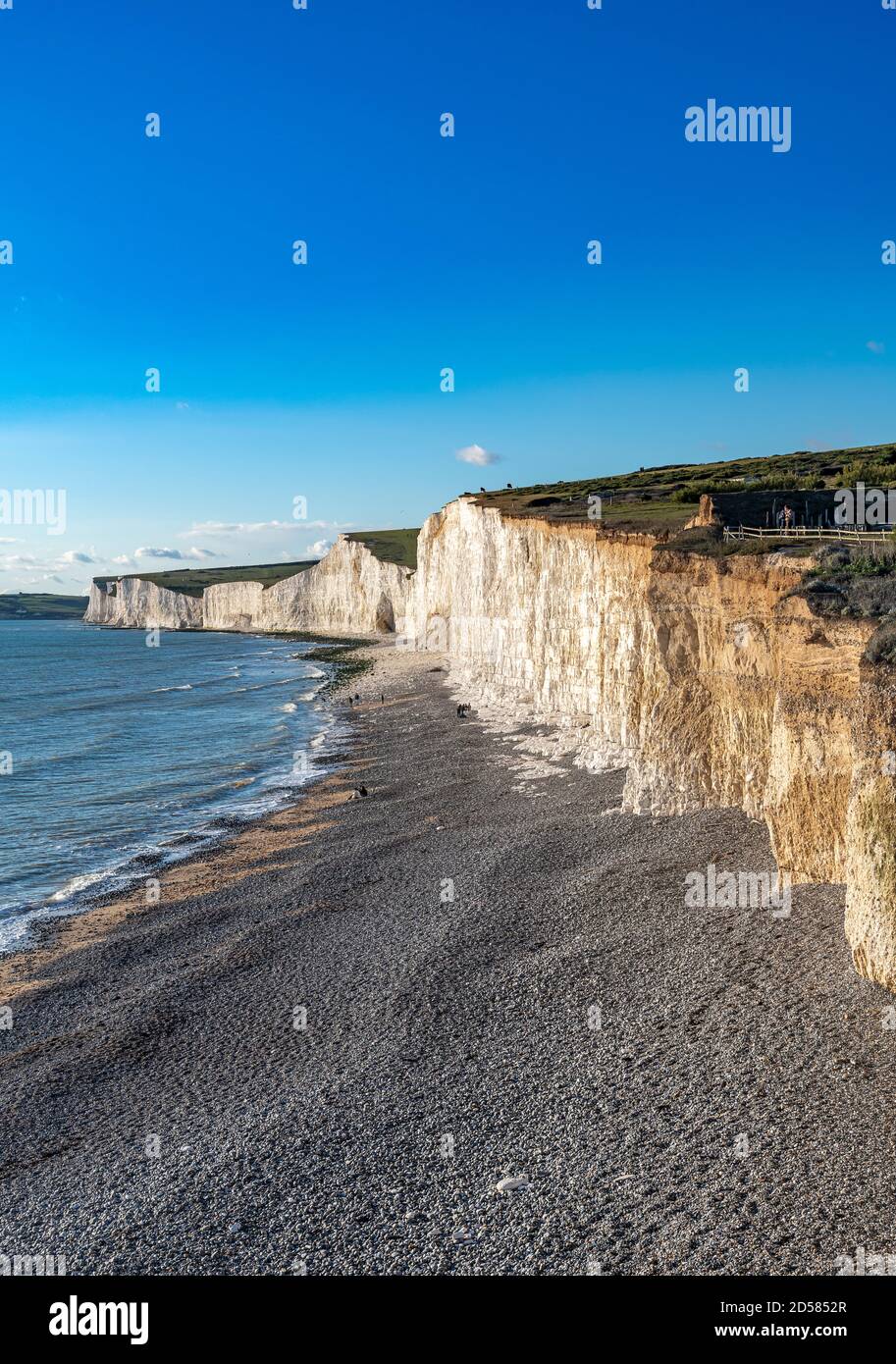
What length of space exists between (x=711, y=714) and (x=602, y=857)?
4.07 meters

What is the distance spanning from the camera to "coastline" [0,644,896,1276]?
26.5 ft

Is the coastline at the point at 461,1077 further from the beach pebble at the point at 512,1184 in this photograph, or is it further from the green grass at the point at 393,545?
the green grass at the point at 393,545

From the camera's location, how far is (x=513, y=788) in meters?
25.1

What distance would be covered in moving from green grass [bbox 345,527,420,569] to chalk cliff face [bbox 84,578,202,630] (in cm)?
3529

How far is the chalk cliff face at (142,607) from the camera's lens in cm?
15035

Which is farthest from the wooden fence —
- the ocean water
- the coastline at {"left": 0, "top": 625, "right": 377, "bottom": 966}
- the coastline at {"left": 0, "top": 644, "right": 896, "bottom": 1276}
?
the ocean water

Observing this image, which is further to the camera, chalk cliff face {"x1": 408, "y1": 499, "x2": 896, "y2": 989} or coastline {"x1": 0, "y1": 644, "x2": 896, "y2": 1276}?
chalk cliff face {"x1": 408, "y1": 499, "x2": 896, "y2": 989}

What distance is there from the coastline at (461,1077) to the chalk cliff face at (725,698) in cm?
102

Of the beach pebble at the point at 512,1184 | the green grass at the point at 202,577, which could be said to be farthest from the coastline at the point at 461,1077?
the green grass at the point at 202,577

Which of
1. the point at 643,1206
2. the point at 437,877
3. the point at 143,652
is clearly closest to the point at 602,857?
the point at 437,877

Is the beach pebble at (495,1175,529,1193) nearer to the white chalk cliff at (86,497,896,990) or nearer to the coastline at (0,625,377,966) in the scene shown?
the white chalk cliff at (86,497,896,990)

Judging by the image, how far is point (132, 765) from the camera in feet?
115

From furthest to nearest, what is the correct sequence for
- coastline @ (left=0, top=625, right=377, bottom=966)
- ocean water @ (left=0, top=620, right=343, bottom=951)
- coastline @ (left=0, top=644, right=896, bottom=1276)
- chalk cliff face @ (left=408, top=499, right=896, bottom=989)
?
ocean water @ (left=0, top=620, right=343, bottom=951), coastline @ (left=0, top=625, right=377, bottom=966), chalk cliff face @ (left=408, top=499, right=896, bottom=989), coastline @ (left=0, top=644, right=896, bottom=1276)

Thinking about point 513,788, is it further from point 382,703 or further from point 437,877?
point 382,703
